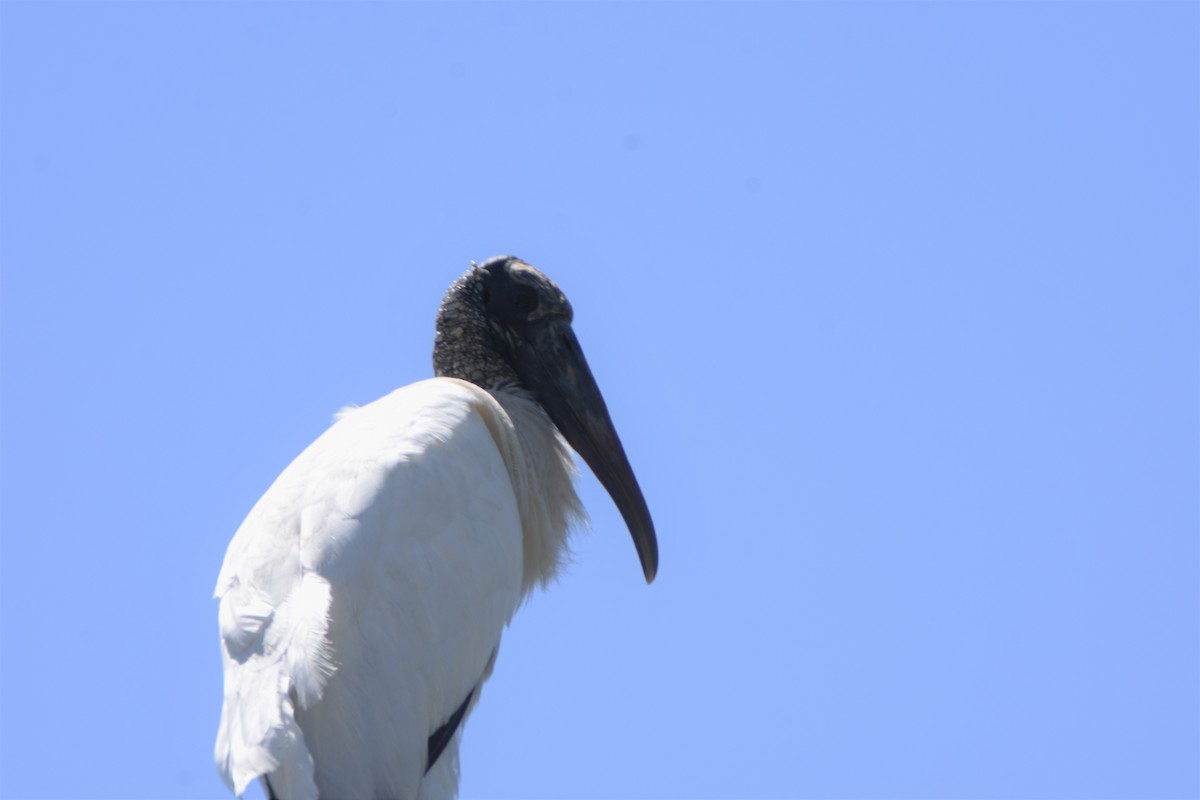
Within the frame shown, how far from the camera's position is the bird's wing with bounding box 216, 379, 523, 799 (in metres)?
5.70

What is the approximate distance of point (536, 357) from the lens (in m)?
7.84

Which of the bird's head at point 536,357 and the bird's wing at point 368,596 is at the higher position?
the bird's head at point 536,357

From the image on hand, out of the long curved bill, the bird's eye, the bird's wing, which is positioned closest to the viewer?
the bird's wing

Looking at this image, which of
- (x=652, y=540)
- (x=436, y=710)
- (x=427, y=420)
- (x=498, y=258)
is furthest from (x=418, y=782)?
(x=498, y=258)

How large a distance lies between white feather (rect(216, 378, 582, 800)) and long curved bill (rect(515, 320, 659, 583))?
560 mm

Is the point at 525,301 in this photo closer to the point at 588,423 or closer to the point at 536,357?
the point at 536,357

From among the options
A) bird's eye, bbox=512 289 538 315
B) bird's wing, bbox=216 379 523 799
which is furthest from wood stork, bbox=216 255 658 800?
bird's eye, bbox=512 289 538 315

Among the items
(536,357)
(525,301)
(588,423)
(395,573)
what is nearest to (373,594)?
(395,573)

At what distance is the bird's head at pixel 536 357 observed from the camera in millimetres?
7723

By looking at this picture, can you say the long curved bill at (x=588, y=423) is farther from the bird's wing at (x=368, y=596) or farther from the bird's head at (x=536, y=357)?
the bird's wing at (x=368, y=596)

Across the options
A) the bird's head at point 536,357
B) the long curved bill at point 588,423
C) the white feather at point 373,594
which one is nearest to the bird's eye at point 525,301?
the bird's head at point 536,357

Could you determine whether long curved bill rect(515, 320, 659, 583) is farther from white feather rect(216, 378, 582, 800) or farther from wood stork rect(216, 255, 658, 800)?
white feather rect(216, 378, 582, 800)

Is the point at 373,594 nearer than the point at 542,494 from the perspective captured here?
Yes

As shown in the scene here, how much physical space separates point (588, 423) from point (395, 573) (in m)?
1.71
